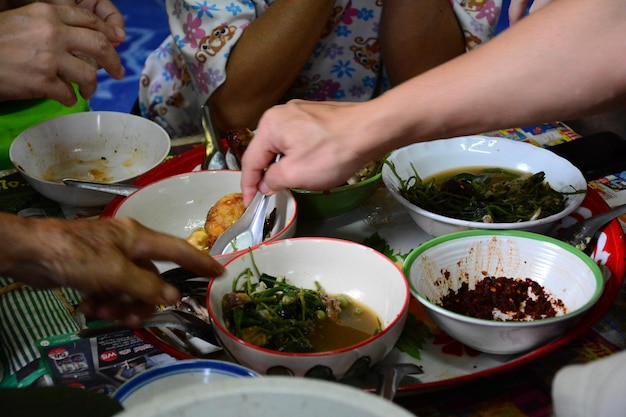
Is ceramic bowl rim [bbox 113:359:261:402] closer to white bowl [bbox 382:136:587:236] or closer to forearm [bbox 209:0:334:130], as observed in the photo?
white bowl [bbox 382:136:587:236]

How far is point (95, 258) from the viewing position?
29.6 inches

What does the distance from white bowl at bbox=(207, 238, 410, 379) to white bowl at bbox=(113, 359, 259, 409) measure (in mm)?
54

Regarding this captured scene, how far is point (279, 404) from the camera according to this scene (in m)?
0.52

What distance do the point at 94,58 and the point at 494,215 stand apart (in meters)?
1.02

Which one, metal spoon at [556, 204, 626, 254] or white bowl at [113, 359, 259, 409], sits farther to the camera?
metal spoon at [556, 204, 626, 254]

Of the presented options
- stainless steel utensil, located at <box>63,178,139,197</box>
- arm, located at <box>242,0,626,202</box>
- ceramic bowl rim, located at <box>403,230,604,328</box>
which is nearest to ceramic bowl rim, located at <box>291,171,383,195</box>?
arm, located at <box>242,0,626,202</box>

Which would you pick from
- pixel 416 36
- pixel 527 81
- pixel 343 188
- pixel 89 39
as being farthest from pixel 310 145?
pixel 416 36

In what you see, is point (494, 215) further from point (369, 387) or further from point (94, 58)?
point (94, 58)

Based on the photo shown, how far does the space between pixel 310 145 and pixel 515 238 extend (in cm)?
38

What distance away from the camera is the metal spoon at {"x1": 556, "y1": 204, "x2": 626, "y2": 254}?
1142mm

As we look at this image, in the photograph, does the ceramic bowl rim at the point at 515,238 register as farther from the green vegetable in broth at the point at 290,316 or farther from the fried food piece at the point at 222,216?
the fried food piece at the point at 222,216

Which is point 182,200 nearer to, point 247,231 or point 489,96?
point 247,231

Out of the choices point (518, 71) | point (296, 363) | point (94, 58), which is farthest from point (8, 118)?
point (518, 71)

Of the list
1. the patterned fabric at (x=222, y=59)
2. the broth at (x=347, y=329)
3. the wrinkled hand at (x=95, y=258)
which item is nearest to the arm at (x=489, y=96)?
the broth at (x=347, y=329)
